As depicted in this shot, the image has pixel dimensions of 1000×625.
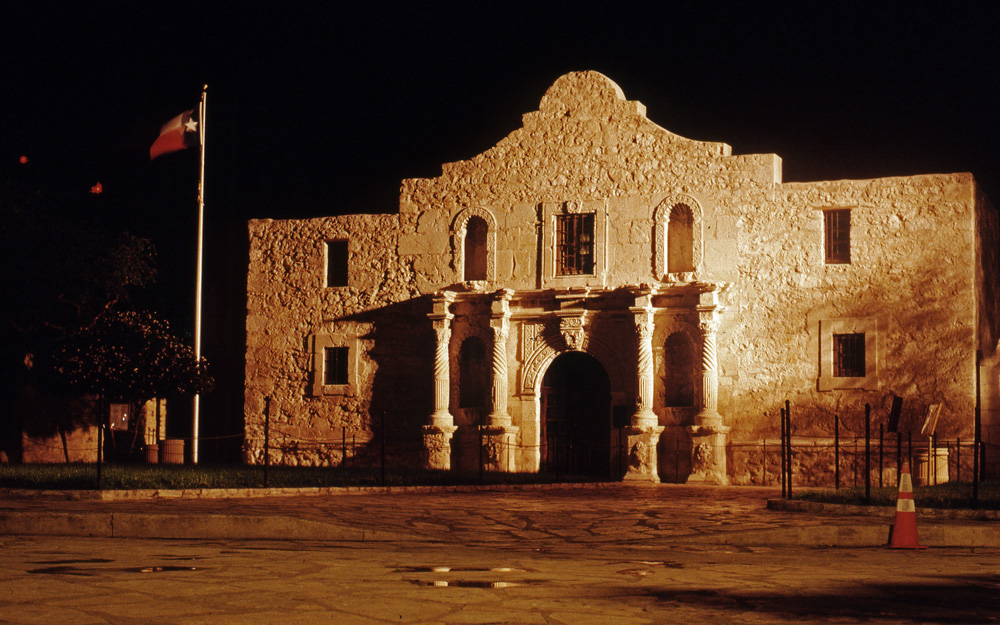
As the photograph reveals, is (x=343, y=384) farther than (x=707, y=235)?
Yes

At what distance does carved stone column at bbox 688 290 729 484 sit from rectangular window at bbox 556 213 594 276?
10.4 feet

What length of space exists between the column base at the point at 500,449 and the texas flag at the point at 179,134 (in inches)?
393

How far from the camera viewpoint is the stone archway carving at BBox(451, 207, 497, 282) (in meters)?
27.2

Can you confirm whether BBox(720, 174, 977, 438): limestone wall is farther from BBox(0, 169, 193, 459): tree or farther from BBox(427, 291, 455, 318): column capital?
BBox(0, 169, 193, 459): tree

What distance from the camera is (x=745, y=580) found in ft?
27.8

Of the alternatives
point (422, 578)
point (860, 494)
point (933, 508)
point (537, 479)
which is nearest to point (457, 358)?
point (537, 479)

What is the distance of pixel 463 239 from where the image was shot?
27531 mm

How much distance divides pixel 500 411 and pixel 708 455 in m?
4.81

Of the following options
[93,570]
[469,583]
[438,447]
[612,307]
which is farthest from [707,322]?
[93,570]

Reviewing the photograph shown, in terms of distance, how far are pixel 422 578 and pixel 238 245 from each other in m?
29.5

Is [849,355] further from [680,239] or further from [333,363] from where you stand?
[333,363]

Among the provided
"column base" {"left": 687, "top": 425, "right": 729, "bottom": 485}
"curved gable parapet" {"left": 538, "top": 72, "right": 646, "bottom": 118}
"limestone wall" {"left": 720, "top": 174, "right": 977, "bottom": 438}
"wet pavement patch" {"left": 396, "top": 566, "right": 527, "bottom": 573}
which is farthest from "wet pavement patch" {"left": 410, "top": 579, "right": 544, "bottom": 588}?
"curved gable parapet" {"left": 538, "top": 72, "right": 646, "bottom": 118}

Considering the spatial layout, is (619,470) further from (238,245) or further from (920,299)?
(238,245)

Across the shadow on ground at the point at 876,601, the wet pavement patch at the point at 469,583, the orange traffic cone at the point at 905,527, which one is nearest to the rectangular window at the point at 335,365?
the orange traffic cone at the point at 905,527
